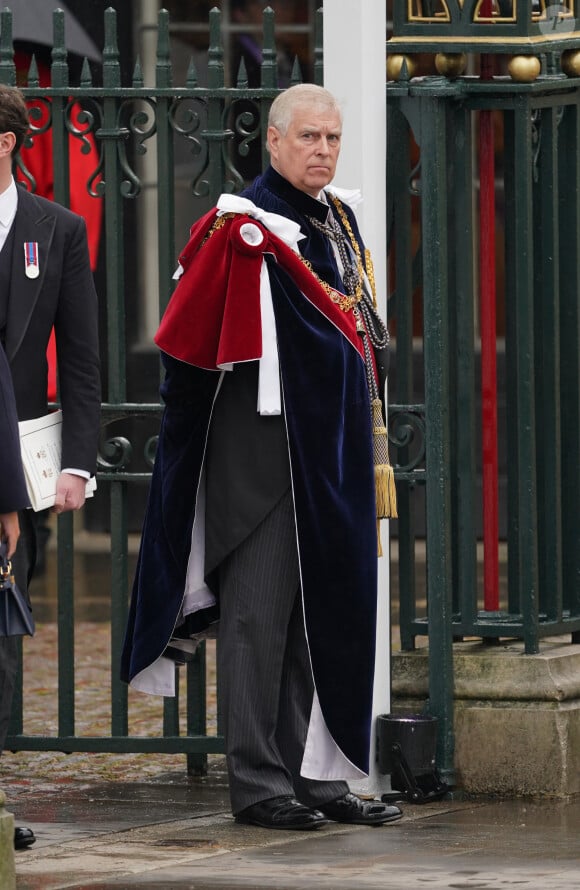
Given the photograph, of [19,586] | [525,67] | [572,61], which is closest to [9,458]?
[19,586]

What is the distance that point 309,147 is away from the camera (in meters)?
5.95

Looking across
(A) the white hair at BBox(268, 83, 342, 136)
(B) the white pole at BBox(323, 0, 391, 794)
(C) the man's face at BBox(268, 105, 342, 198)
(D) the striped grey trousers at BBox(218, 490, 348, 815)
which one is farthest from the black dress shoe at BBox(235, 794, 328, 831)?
(A) the white hair at BBox(268, 83, 342, 136)

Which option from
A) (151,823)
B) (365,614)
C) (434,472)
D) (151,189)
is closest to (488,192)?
(434,472)

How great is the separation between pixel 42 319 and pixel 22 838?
131cm

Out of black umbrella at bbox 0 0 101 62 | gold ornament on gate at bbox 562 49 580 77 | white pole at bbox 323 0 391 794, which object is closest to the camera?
white pole at bbox 323 0 391 794

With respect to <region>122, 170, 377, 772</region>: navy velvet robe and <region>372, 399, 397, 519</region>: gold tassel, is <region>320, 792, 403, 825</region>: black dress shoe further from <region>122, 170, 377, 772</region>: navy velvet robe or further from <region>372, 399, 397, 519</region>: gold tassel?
<region>372, 399, 397, 519</region>: gold tassel

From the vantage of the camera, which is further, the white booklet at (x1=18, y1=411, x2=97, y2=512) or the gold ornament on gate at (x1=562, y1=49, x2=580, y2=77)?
the gold ornament on gate at (x1=562, y1=49, x2=580, y2=77)

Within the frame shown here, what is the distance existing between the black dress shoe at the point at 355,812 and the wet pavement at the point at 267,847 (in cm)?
4

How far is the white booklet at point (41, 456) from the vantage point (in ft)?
18.4

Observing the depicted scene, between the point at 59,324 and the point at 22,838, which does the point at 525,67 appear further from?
the point at 22,838

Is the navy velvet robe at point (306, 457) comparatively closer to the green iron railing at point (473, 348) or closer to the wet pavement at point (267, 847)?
the wet pavement at point (267, 847)

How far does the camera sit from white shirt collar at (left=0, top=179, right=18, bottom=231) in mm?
5773

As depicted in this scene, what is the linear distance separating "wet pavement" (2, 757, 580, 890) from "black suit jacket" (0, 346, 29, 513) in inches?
35.0

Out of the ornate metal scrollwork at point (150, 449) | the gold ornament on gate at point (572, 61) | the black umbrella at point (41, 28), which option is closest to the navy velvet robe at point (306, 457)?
the ornate metal scrollwork at point (150, 449)
